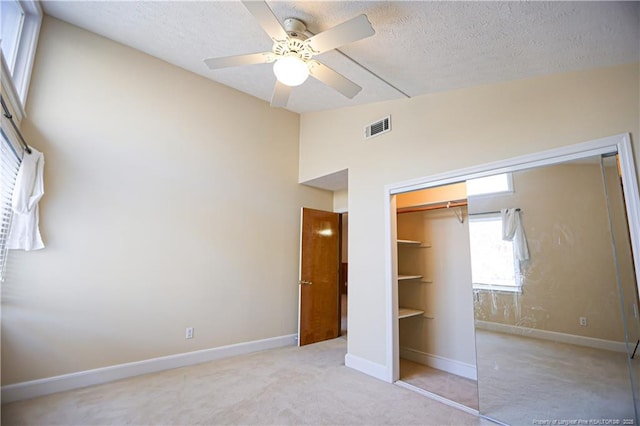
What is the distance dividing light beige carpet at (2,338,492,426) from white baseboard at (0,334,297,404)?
0.08 meters

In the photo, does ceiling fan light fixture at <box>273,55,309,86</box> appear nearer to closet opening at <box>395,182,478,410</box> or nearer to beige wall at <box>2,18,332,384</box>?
closet opening at <box>395,182,478,410</box>

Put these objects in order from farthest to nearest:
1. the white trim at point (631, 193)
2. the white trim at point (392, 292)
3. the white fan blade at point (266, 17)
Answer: the white trim at point (392, 292) → the white trim at point (631, 193) → the white fan blade at point (266, 17)

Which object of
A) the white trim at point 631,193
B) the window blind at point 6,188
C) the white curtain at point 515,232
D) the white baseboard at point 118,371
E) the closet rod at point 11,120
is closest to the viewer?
the white trim at point 631,193

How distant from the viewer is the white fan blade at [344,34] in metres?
1.68

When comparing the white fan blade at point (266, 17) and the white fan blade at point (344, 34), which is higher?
the white fan blade at point (266, 17)

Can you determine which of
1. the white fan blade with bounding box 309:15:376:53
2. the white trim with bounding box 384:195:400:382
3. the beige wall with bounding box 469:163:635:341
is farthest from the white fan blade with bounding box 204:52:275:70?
the beige wall with bounding box 469:163:635:341

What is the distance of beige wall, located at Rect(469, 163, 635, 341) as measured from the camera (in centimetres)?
206

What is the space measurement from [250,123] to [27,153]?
2.48 metres

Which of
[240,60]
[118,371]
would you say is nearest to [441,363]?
[118,371]

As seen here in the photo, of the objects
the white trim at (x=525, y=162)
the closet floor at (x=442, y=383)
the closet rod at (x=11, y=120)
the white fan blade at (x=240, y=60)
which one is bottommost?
the closet floor at (x=442, y=383)

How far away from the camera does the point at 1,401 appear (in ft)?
8.16

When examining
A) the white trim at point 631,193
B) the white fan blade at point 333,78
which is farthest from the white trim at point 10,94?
the white trim at point 631,193

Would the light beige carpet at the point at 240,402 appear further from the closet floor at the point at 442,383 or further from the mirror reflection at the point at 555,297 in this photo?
the mirror reflection at the point at 555,297

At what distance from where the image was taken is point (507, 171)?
2488mm
